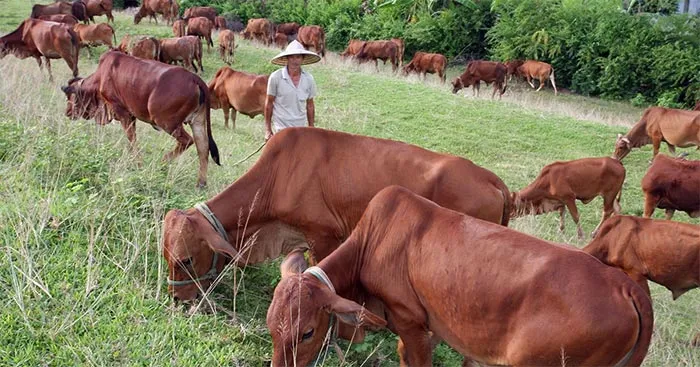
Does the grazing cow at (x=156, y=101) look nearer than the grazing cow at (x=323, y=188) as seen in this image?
No

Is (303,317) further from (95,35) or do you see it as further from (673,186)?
(95,35)

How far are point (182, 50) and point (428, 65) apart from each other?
10.8 meters

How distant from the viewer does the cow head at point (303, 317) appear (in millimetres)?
4113

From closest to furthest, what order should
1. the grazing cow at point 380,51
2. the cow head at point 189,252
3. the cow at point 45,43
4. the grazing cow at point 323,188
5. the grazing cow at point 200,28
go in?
the cow head at point 189,252
the grazing cow at point 323,188
the cow at point 45,43
the grazing cow at point 200,28
the grazing cow at point 380,51

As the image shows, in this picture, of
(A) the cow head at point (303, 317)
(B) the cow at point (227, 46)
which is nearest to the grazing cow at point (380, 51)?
(B) the cow at point (227, 46)

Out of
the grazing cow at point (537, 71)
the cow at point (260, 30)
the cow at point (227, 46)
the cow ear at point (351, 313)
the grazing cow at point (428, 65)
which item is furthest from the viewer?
the cow at point (260, 30)

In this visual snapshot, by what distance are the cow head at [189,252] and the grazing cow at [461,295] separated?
84cm

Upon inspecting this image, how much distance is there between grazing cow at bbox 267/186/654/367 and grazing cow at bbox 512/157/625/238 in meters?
6.27

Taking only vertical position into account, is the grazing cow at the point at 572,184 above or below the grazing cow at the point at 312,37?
above

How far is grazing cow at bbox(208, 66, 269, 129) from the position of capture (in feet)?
44.5

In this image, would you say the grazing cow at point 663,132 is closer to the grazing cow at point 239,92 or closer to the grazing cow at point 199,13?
the grazing cow at point 239,92

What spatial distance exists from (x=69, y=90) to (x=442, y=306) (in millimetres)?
7850

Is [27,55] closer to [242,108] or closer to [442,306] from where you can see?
[242,108]

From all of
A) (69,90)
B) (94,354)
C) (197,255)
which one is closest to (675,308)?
(197,255)
